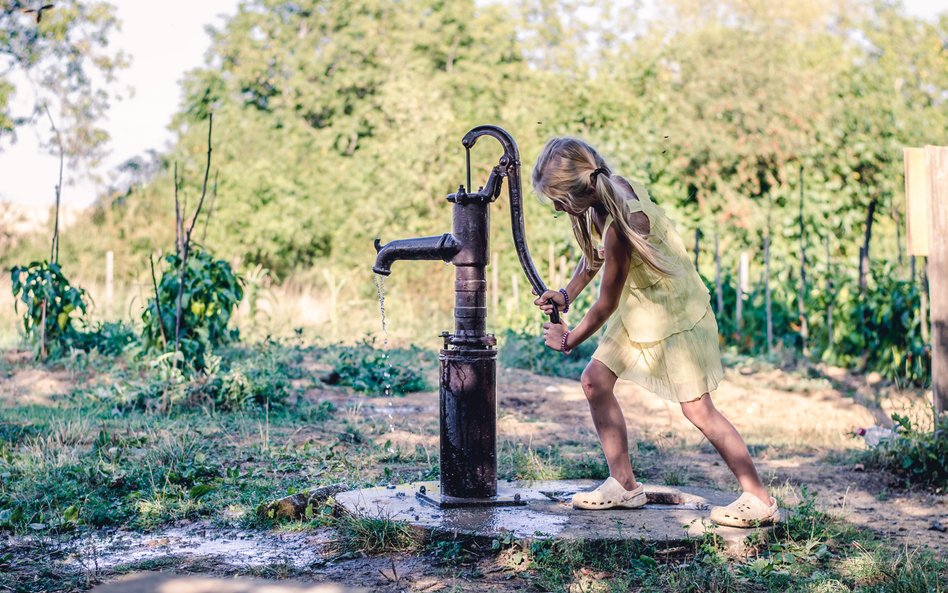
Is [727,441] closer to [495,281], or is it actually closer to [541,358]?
[541,358]

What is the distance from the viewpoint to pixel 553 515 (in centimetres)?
361

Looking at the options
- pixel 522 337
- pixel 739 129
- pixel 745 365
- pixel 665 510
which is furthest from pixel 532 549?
pixel 739 129

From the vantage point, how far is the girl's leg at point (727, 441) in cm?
345

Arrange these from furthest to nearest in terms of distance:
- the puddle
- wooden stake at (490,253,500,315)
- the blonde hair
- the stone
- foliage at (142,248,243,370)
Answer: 1. wooden stake at (490,253,500,315)
2. foliage at (142,248,243,370)
3. the stone
4. the blonde hair
5. the puddle

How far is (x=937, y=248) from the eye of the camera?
16.4 feet

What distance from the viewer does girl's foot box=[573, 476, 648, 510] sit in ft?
12.1

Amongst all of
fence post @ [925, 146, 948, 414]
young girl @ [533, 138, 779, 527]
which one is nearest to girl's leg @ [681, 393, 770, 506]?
young girl @ [533, 138, 779, 527]

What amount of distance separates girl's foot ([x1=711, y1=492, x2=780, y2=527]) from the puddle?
1434 millimetres

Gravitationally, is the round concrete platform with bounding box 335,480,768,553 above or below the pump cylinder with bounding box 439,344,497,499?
below

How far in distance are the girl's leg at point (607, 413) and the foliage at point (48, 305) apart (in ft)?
18.9

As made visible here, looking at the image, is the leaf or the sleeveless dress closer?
the sleeveless dress

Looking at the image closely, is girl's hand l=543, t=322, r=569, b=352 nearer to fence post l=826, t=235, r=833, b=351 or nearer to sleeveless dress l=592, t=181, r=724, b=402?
sleeveless dress l=592, t=181, r=724, b=402

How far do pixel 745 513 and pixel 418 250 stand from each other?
156 centimetres

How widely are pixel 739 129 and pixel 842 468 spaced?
895cm
